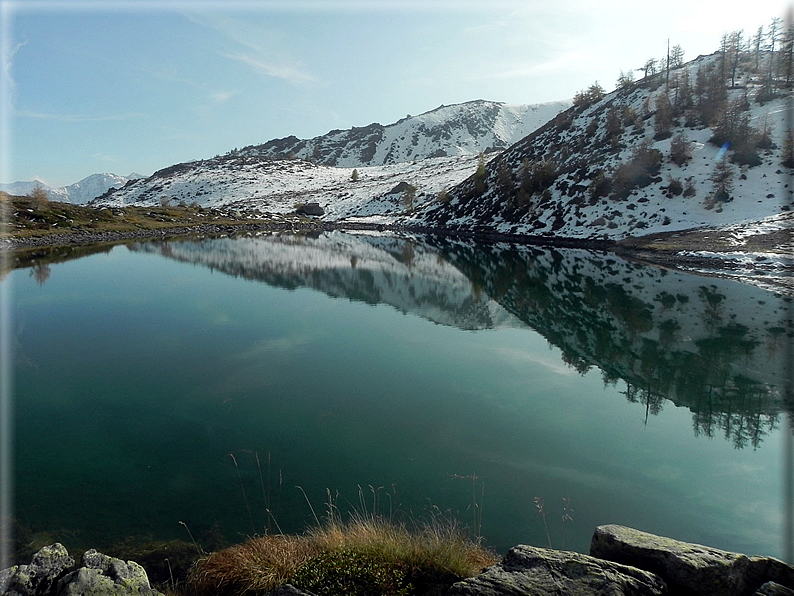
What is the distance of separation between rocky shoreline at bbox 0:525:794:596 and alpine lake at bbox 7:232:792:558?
276 cm

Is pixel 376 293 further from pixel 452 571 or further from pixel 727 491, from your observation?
pixel 452 571

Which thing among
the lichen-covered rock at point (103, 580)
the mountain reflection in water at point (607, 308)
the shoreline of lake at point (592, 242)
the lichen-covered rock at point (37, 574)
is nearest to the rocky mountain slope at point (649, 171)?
the shoreline of lake at point (592, 242)

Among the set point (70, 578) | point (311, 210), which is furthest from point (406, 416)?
point (311, 210)

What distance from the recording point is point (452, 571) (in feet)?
19.3

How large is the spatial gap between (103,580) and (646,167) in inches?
2841

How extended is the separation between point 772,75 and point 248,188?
140 meters

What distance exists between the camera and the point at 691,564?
5117 mm

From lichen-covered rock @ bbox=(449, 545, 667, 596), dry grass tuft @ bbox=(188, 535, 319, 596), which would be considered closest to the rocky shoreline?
lichen-covered rock @ bbox=(449, 545, 667, 596)

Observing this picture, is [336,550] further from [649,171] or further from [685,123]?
[685,123]

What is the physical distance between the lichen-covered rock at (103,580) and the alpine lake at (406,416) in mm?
2697

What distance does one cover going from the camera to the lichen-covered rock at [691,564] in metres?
4.52

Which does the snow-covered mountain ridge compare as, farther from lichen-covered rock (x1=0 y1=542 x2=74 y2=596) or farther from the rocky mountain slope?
lichen-covered rock (x1=0 y1=542 x2=74 y2=596)

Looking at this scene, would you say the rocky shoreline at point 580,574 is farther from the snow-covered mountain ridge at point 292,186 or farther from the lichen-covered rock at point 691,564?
the snow-covered mountain ridge at point 292,186

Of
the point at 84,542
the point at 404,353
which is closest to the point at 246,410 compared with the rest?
the point at 84,542
